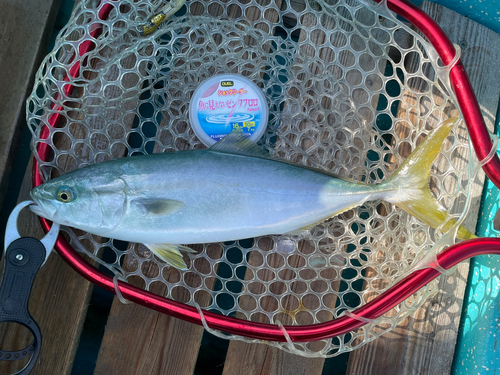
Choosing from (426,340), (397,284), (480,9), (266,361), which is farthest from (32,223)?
(480,9)

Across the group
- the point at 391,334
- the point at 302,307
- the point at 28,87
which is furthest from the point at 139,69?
the point at 391,334

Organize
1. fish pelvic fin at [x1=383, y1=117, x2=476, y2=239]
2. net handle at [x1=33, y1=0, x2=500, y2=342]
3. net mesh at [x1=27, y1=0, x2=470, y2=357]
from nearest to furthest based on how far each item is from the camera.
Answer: net handle at [x1=33, y1=0, x2=500, y2=342] → fish pelvic fin at [x1=383, y1=117, x2=476, y2=239] → net mesh at [x1=27, y1=0, x2=470, y2=357]

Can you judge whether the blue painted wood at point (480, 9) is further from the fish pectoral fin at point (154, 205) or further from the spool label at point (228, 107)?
the fish pectoral fin at point (154, 205)

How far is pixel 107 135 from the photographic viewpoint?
1.80 metres

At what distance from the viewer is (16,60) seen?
6.29 ft

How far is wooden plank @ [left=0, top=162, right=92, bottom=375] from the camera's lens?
1811 mm

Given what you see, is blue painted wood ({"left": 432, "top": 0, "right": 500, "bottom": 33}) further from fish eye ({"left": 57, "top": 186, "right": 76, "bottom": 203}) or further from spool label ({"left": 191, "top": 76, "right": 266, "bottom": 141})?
fish eye ({"left": 57, "top": 186, "right": 76, "bottom": 203})

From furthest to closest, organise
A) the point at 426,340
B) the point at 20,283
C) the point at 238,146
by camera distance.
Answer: the point at 426,340
the point at 238,146
the point at 20,283

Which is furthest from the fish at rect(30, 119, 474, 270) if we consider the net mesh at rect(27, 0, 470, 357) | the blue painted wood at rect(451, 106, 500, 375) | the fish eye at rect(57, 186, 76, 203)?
the blue painted wood at rect(451, 106, 500, 375)

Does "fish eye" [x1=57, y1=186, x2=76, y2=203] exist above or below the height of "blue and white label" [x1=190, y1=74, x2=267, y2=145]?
below

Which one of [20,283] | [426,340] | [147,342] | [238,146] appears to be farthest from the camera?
[426,340]

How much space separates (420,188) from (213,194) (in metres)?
0.91

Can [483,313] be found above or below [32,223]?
above

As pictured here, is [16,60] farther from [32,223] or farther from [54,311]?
[54,311]
